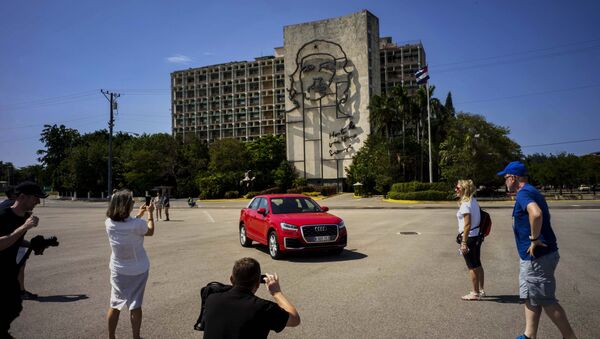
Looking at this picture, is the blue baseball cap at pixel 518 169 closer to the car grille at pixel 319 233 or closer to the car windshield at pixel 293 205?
the car grille at pixel 319 233

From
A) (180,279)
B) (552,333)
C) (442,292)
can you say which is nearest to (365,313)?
(442,292)

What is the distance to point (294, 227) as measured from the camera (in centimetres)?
1029

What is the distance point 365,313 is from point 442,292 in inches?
69.8

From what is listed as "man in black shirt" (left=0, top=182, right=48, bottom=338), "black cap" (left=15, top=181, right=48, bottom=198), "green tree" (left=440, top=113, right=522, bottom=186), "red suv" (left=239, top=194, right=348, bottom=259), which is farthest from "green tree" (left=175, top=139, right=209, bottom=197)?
"man in black shirt" (left=0, top=182, right=48, bottom=338)

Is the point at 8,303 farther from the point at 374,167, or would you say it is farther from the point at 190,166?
the point at 190,166

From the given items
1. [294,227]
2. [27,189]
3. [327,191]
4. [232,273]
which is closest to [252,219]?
[294,227]

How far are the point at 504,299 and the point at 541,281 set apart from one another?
239cm

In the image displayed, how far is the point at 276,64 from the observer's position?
106 meters

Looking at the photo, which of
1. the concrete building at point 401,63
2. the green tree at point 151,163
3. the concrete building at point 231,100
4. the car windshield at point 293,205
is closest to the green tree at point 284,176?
the green tree at point 151,163

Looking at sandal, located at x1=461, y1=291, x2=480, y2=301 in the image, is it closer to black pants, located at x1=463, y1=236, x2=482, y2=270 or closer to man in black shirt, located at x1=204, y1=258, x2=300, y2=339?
black pants, located at x1=463, y1=236, x2=482, y2=270

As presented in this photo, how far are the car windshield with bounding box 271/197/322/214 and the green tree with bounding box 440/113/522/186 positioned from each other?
32.1 meters

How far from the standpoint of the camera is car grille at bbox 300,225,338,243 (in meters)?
10.2

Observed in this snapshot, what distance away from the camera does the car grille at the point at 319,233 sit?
33.5 ft

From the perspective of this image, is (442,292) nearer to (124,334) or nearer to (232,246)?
(124,334)
